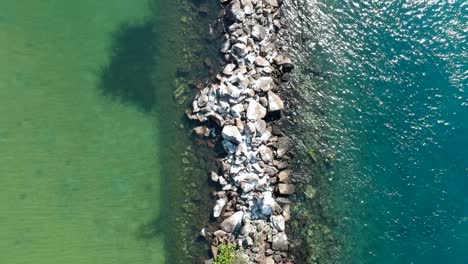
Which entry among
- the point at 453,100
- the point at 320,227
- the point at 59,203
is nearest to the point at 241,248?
the point at 320,227

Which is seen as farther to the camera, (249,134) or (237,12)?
(237,12)

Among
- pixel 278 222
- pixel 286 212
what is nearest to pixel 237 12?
pixel 286 212

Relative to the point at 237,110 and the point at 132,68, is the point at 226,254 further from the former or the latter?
the point at 132,68

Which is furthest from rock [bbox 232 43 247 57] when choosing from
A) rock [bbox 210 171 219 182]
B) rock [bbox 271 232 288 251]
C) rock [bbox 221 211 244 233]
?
rock [bbox 271 232 288 251]

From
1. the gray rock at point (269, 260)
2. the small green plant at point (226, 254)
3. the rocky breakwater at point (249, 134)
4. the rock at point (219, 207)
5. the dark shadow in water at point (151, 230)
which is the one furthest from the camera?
the dark shadow in water at point (151, 230)

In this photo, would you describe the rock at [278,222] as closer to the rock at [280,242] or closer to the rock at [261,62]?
the rock at [280,242]

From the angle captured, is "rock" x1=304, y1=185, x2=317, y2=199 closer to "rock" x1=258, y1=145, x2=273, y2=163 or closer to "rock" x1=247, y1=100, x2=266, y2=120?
"rock" x1=258, y1=145, x2=273, y2=163

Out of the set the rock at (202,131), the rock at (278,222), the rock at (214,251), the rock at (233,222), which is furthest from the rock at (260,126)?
the rock at (214,251)
